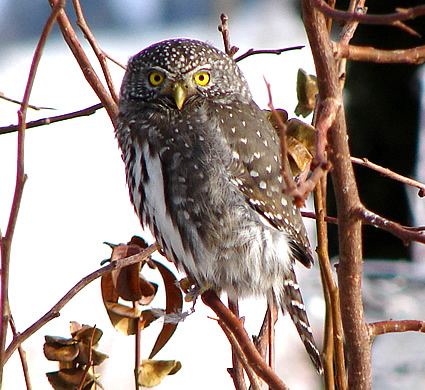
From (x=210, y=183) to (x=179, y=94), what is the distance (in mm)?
441

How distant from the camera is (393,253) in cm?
711

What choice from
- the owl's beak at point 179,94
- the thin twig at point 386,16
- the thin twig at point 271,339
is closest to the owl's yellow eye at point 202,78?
the owl's beak at point 179,94

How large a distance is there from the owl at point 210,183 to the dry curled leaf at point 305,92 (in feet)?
1.23

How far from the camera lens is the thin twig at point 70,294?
5.30ft

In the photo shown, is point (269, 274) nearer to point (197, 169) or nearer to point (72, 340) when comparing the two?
point (197, 169)

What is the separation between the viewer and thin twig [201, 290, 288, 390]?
1604 millimetres

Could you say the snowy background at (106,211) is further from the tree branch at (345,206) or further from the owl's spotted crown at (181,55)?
the tree branch at (345,206)

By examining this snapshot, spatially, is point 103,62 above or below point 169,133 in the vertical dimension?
above

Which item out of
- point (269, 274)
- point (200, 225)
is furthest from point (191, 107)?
point (269, 274)

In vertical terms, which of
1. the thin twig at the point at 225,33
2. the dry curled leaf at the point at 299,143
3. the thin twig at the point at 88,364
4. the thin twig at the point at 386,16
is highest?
the thin twig at the point at 225,33

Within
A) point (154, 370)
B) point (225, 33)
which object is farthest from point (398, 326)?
point (225, 33)

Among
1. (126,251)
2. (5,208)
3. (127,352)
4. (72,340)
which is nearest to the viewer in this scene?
(72,340)

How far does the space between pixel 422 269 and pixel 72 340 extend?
5.70 meters

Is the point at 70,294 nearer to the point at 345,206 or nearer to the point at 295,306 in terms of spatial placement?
the point at 345,206
